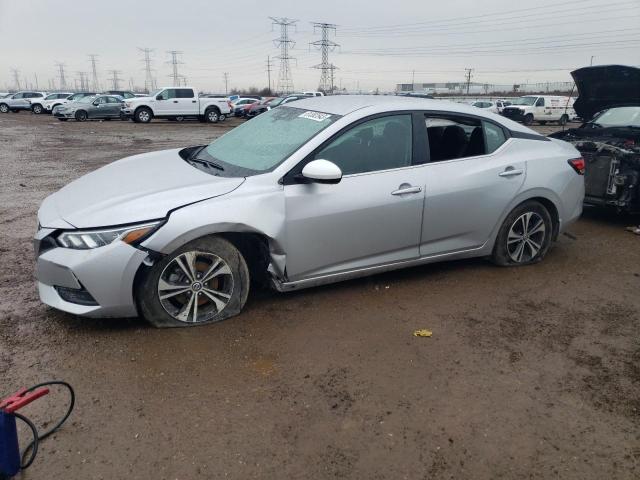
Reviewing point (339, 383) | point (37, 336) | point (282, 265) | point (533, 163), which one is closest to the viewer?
point (339, 383)

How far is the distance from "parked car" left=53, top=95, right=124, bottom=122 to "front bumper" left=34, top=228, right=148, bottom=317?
2957 centimetres

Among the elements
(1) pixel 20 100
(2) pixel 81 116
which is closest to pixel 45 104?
(1) pixel 20 100

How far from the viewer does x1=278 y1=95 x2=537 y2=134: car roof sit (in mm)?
4016

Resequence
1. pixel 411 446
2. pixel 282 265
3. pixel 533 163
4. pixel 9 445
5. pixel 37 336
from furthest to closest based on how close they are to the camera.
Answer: pixel 533 163
pixel 282 265
pixel 37 336
pixel 411 446
pixel 9 445

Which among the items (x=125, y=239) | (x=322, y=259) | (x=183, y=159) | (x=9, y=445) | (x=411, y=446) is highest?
(x=183, y=159)

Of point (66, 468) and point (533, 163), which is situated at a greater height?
point (533, 163)

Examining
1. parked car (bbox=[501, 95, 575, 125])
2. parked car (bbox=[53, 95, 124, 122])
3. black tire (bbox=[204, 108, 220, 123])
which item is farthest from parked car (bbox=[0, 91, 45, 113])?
parked car (bbox=[501, 95, 575, 125])

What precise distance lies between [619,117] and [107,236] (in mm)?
7332

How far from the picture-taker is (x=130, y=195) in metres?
3.39

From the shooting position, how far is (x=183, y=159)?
14.1 feet

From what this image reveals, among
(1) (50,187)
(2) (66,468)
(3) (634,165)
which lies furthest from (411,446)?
(1) (50,187)

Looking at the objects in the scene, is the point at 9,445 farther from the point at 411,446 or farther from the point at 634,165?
the point at 634,165

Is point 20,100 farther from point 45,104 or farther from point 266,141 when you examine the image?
point 266,141

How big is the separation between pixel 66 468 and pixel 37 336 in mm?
1392
